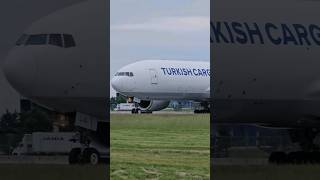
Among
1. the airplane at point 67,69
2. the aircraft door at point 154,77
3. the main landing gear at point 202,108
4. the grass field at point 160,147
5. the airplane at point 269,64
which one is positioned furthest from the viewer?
the aircraft door at point 154,77

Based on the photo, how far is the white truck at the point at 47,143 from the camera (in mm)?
8461

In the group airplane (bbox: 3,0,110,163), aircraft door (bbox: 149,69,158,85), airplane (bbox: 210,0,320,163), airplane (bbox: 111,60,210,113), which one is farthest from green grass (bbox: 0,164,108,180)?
aircraft door (bbox: 149,69,158,85)

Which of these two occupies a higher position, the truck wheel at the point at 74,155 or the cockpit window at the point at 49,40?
the cockpit window at the point at 49,40

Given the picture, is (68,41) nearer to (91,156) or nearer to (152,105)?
(91,156)

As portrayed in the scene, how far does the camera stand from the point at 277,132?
9.64 m

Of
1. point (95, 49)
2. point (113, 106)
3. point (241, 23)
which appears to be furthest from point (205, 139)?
point (241, 23)

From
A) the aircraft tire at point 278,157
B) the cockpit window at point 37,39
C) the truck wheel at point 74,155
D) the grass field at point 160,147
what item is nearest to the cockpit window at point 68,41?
the cockpit window at point 37,39

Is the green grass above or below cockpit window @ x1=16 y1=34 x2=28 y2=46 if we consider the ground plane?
below

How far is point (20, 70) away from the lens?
8461mm

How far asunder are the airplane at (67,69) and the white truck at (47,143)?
0.42ft

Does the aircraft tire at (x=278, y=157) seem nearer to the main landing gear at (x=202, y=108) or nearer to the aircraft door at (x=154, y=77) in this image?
the main landing gear at (x=202, y=108)

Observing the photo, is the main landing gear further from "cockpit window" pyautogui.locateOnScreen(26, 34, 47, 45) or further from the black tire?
"cockpit window" pyautogui.locateOnScreen(26, 34, 47, 45)

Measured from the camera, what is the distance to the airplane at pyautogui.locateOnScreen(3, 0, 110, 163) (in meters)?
7.67

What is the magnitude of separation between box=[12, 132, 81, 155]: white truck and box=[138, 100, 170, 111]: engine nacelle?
106cm
